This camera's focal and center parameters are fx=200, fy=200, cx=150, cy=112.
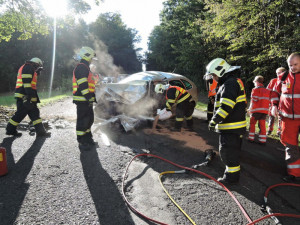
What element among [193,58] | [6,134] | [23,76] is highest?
[193,58]

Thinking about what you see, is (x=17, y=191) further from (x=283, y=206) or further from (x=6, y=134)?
(x=283, y=206)

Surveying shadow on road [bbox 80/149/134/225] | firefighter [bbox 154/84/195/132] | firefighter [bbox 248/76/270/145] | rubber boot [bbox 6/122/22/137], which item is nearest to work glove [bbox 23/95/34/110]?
rubber boot [bbox 6/122/22/137]

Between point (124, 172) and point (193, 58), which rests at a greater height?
point (193, 58)

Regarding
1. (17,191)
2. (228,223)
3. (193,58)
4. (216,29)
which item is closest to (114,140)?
(17,191)

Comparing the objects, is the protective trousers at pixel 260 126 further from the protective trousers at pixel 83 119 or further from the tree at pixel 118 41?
the tree at pixel 118 41

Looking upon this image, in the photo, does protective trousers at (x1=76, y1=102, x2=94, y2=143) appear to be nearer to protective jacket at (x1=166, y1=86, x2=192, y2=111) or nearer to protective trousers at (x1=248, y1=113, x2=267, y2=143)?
A: protective jacket at (x1=166, y1=86, x2=192, y2=111)

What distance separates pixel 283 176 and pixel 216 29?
790cm

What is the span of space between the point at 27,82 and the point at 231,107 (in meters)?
4.17

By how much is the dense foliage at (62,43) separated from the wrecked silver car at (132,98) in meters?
6.67

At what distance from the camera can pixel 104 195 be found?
2508 millimetres

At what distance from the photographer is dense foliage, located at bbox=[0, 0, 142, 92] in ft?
31.4

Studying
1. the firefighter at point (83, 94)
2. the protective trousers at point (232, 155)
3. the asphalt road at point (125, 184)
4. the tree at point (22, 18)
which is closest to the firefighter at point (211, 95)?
the asphalt road at point (125, 184)

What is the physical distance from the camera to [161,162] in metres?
3.55

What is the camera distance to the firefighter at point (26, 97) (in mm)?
4377
